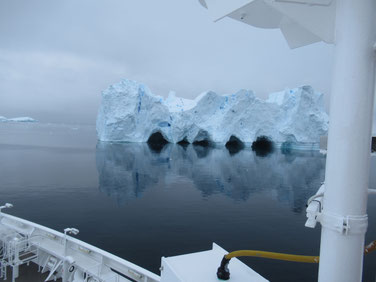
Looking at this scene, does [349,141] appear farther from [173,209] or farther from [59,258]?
[173,209]

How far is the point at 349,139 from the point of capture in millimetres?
1537

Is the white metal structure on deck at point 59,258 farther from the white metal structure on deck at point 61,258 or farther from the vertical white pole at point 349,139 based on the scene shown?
the vertical white pole at point 349,139

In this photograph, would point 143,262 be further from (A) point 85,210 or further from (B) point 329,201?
Answer: (B) point 329,201

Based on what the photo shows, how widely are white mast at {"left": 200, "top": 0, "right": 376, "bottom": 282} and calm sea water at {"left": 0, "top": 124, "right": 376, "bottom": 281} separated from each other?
5438 millimetres

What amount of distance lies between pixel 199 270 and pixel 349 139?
143 centimetres

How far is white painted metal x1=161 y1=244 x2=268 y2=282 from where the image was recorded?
6.73 ft

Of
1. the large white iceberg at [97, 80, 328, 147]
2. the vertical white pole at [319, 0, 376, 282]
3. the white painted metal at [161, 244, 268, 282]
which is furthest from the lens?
the large white iceberg at [97, 80, 328, 147]

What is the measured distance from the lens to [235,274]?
84.3 inches

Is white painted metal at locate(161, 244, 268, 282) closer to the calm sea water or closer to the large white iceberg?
the calm sea water

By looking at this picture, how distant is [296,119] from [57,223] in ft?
98.6

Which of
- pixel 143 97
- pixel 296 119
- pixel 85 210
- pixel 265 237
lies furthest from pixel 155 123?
pixel 265 237

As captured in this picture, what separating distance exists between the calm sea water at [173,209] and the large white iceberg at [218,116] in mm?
13852

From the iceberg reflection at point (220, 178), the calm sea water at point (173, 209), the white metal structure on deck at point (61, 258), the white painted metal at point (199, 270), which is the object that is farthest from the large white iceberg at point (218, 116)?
the white painted metal at point (199, 270)

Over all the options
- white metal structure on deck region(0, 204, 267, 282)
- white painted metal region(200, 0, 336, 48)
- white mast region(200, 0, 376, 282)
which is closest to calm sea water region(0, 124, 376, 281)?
white metal structure on deck region(0, 204, 267, 282)
